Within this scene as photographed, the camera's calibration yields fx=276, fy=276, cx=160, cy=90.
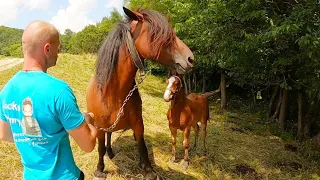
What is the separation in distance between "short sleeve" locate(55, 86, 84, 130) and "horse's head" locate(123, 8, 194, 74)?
148 centimetres

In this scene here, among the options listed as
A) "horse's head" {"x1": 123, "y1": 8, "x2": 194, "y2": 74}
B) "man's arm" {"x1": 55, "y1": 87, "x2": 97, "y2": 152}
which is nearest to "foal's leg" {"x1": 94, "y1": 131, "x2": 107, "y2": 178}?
"horse's head" {"x1": 123, "y1": 8, "x2": 194, "y2": 74}

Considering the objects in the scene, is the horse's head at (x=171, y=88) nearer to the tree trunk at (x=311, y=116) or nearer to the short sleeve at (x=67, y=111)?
the short sleeve at (x=67, y=111)

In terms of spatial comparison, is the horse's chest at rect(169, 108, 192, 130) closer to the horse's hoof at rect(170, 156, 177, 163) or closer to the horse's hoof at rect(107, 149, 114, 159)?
the horse's hoof at rect(170, 156, 177, 163)

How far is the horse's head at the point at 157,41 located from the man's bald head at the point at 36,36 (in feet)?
4.67

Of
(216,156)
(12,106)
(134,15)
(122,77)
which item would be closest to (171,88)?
(122,77)

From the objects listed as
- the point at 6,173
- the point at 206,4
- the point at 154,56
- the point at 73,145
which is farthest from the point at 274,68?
the point at 6,173

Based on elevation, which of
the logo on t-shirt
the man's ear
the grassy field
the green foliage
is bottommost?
the grassy field

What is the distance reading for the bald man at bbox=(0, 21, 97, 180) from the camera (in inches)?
56.0

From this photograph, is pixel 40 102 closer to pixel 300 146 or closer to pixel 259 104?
pixel 300 146

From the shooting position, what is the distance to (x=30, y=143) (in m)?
1.54

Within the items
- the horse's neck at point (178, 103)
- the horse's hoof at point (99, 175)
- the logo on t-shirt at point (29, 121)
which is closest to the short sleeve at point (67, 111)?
the logo on t-shirt at point (29, 121)

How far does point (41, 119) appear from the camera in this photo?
146 centimetres

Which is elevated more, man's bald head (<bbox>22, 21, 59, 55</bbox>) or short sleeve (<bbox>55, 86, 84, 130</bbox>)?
man's bald head (<bbox>22, 21, 59, 55</bbox>)

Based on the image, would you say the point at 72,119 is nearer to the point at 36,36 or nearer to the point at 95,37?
the point at 36,36
